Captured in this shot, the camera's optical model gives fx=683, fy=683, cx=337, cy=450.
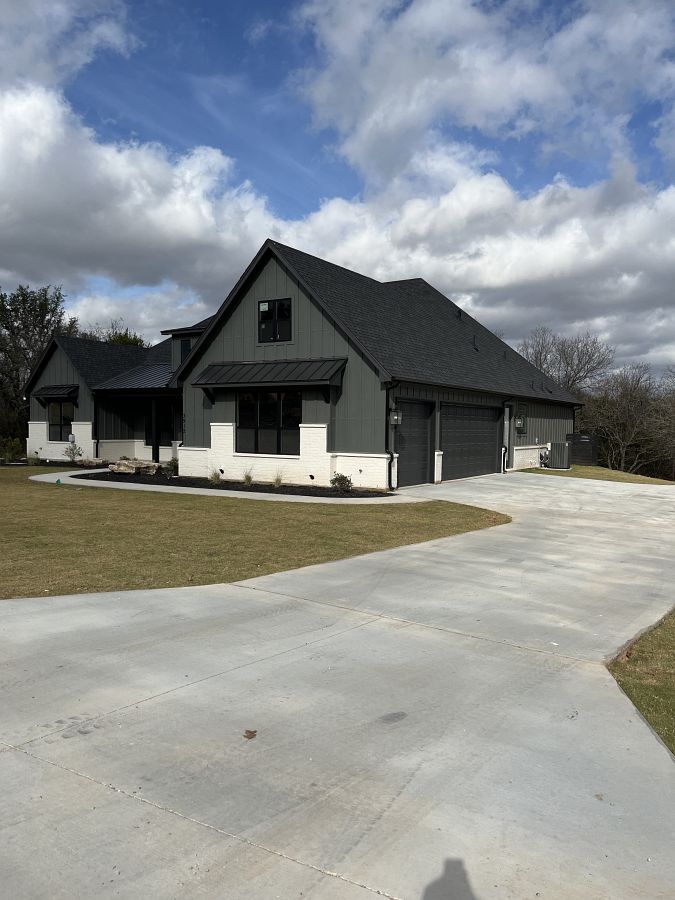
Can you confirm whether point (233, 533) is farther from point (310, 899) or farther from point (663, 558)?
point (310, 899)

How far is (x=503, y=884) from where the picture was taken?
2.91 meters

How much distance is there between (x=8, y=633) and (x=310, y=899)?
4316 millimetres

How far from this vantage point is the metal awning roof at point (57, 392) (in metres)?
29.8

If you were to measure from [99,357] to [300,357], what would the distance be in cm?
1473

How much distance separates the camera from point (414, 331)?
78.0 ft

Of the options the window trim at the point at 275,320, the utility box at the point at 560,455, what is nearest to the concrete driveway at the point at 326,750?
the window trim at the point at 275,320

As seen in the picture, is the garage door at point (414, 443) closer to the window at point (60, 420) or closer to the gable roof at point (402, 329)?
the gable roof at point (402, 329)

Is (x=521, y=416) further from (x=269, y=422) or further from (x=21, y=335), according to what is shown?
(x=21, y=335)

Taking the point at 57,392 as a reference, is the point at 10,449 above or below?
below

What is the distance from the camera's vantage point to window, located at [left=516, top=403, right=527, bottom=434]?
27.7m

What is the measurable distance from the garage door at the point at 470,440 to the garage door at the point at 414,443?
94 centimetres

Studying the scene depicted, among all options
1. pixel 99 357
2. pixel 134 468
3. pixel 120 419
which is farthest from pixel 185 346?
pixel 99 357

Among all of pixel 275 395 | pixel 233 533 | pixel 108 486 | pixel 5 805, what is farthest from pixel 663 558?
pixel 108 486

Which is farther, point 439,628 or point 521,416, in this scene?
point 521,416
